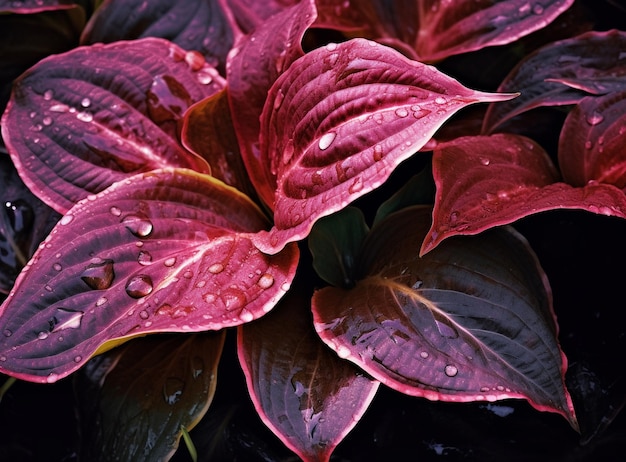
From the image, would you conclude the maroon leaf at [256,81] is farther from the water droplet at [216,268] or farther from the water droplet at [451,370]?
the water droplet at [451,370]

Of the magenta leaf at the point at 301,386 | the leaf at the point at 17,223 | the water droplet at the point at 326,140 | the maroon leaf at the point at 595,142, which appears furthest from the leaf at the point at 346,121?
the leaf at the point at 17,223

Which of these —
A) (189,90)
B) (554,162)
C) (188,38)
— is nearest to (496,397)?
(554,162)

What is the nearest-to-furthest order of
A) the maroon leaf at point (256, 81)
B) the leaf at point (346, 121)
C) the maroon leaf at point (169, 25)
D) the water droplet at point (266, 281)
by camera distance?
Result: the leaf at point (346, 121) < the water droplet at point (266, 281) < the maroon leaf at point (256, 81) < the maroon leaf at point (169, 25)

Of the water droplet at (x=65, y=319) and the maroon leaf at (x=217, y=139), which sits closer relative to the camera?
the water droplet at (x=65, y=319)

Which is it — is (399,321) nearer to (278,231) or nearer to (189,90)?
(278,231)

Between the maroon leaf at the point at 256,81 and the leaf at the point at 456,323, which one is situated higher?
the maroon leaf at the point at 256,81

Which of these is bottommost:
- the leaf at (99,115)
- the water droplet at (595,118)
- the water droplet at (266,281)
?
the water droplet at (595,118)

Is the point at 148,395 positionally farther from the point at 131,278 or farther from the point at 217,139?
the point at 217,139
